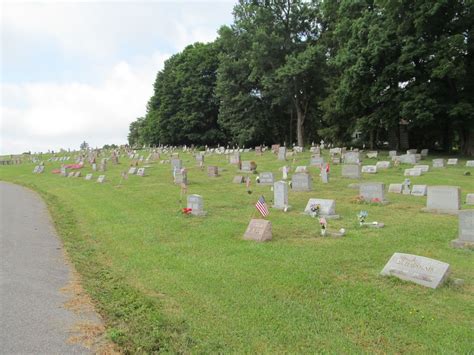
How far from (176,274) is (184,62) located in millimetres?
58625

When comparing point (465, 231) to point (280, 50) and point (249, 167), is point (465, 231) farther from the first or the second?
point (280, 50)

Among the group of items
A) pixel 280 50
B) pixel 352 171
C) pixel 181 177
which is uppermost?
pixel 280 50

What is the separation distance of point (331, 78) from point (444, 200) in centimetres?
3101

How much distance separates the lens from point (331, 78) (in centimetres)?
4131

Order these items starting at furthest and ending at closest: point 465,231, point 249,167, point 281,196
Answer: point 249,167 → point 281,196 → point 465,231

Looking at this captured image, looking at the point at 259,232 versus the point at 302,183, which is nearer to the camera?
the point at 259,232

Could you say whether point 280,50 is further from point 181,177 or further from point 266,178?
point 266,178

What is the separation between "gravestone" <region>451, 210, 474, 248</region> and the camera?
8.73 m

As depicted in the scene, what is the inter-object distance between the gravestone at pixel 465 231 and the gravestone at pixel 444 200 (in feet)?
11.7

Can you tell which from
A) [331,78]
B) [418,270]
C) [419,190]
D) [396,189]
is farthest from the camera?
[331,78]

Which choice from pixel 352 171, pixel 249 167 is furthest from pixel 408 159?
pixel 249 167

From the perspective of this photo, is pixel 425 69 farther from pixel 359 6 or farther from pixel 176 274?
pixel 176 274

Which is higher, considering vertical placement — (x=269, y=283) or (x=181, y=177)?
(x=181, y=177)

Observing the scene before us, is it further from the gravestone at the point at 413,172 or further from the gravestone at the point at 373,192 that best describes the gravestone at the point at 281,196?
the gravestone at the point at 413,172
